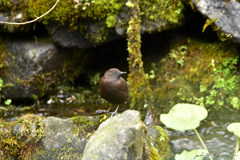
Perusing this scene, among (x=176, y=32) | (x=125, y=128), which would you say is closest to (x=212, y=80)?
(x=176, y=32)

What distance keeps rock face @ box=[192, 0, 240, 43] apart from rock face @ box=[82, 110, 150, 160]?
319cm

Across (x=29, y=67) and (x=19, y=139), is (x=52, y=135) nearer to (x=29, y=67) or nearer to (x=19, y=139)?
(x=19, y=139)

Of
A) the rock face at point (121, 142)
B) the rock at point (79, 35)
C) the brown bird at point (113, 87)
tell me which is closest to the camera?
the rock face at point (121, 142)

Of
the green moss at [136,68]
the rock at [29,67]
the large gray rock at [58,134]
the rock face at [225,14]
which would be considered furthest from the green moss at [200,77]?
the rock at [29,67]

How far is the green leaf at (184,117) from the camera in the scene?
1750 mm

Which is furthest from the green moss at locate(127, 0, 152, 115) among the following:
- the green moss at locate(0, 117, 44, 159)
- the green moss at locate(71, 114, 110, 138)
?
the green moss at locate(0, 117, 44, 159)

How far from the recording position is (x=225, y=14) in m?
4.48

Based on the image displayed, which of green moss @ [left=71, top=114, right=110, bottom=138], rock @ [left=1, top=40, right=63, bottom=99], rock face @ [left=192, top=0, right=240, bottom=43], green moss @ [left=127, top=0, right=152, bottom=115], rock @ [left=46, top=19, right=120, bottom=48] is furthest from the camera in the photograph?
rock @ [left=1, top=40, right=63, bottom=99]

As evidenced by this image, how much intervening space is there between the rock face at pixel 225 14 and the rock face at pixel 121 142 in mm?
3194

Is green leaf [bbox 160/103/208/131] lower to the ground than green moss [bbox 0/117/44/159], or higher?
higher

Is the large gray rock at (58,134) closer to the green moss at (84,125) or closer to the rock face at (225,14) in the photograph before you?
the green moss at (84,125)

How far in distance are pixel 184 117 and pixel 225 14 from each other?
11.3 ft

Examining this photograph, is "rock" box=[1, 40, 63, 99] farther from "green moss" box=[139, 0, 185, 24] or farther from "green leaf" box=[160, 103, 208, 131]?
"green leaf" box=[160, 103, 208, 131]

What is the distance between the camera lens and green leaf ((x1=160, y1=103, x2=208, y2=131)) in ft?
5.74
